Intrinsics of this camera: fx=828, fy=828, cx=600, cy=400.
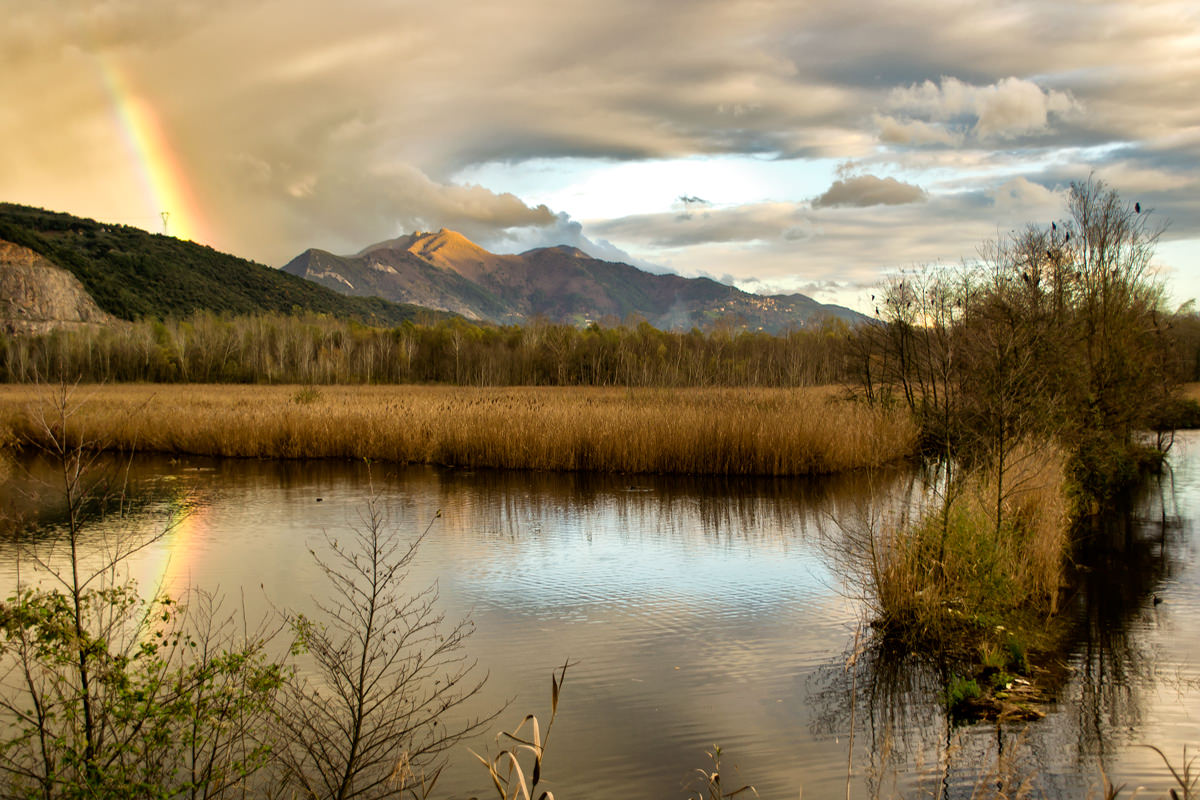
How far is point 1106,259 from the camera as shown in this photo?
59.9ft

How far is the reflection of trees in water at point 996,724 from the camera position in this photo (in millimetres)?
5117

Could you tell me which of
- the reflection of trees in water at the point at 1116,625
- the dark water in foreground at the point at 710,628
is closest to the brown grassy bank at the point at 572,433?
the dark water in foreground at the point at 710,628

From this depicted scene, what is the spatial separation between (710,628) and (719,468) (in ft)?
34.9

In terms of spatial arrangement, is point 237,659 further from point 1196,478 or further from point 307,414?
point 1196,478

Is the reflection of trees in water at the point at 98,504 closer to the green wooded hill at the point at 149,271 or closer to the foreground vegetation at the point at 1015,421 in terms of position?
the foreground vegetation at the point at 1015,421

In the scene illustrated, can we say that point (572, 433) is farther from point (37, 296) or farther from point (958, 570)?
point (37, 296)

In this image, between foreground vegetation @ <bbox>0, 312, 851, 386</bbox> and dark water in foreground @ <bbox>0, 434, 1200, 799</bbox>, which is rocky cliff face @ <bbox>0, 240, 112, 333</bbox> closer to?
foreground vegetation @ <bbox>0, 312, 851, 386</bbox>

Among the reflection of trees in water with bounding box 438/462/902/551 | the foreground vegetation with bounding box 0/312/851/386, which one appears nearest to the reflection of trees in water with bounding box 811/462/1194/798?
the reflection of trees in water with bounding box 438/462/902/551

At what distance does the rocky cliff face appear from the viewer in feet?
266

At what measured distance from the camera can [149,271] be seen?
10006 centimetres

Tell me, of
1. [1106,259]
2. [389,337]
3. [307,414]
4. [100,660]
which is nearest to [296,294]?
[389,337]

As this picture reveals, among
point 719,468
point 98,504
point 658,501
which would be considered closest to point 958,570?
point 658,501

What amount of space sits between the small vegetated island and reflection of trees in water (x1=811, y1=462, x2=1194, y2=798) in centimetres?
25

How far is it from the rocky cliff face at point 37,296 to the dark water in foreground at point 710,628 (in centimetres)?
7899
